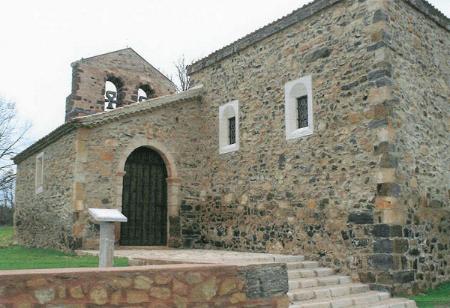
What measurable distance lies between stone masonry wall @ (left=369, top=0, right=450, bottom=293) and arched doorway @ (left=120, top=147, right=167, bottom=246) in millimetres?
6655

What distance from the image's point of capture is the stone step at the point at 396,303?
7.94m

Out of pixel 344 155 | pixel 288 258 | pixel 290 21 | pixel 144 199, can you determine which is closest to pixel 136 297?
pixel 288 258

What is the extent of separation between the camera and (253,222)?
11938mm

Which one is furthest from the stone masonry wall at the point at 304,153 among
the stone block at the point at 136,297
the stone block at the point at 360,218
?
the stone block at the point at 136,297

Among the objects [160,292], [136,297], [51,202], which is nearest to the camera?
[136,297]

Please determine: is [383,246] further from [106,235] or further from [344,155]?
[106,235]

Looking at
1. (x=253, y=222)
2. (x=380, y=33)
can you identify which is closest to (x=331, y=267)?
(x=253, y=222)

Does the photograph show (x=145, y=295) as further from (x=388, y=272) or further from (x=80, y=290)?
(x=388, y=272)

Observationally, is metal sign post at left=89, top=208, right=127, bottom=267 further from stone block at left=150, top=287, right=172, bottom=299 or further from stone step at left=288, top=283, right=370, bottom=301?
stone step at left=288, top=283, right=370, bottom=301

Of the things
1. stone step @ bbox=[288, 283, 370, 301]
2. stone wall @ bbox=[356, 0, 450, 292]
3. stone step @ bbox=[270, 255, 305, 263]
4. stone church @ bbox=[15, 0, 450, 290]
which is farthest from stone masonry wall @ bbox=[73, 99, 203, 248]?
stone wall @ bbox=[356, 0, 450, 292]

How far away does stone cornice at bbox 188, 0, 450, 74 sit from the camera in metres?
10.7

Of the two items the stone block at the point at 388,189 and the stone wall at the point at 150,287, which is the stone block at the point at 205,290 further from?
the stone block at the point at 388,189

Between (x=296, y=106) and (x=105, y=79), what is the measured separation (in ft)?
30.4

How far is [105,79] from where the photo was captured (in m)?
17.8
